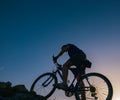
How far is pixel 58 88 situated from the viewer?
1361 centimetres

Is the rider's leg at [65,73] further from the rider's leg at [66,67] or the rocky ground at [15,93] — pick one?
the rocky ground at [15,93]

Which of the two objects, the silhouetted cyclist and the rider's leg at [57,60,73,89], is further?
the silhouetted cyclist

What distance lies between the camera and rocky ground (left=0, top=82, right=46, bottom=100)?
1246 cm

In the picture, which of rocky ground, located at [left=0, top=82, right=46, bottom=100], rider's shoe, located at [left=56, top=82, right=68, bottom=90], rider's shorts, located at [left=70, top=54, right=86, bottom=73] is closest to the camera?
rocky ground, located at [left=0, top=82, right=46, bottom=100]

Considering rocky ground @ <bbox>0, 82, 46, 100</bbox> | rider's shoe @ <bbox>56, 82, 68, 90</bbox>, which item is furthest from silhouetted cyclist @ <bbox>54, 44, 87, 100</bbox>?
rocky ground @ <bbox>0, 82, 46, 100</bbox>

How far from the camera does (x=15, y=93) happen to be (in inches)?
529

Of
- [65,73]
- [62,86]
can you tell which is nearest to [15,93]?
[62,86]

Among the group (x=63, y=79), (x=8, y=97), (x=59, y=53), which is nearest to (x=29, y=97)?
(x=8, y=97)

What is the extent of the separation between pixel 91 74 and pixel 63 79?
1445 mm

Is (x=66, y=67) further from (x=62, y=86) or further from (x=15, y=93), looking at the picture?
(x=15, y=93)

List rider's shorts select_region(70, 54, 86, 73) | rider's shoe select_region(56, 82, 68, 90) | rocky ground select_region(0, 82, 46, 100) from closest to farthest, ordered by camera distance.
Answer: rocky ground select_region(0, 82, 46, 100) < rider's shoe select_region(56, 82, 68, 90) < rider's shorts select_region(70, 54, 86, 73)

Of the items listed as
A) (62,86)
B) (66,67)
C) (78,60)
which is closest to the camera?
(62,86)

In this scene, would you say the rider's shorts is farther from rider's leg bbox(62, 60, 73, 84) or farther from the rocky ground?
the rocky ground

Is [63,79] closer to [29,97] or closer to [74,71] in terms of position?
[74,71]
